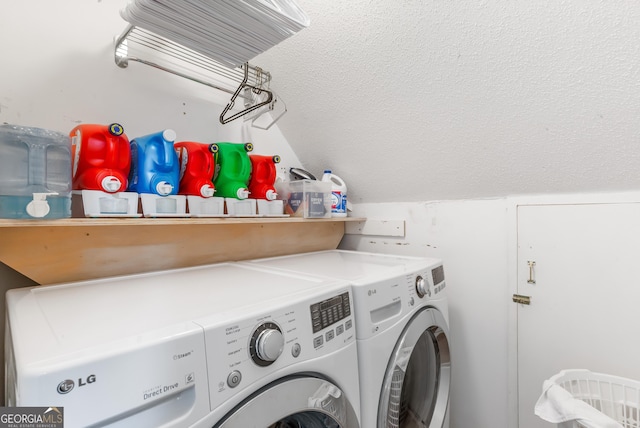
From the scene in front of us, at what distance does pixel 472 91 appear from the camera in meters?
1.32

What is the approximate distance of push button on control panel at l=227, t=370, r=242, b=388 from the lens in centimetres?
68

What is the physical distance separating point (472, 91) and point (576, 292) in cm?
100

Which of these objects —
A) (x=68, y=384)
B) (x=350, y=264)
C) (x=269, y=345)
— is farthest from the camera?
(x=350, y=264)

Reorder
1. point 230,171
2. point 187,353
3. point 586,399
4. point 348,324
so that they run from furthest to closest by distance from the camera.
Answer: point 230,171 → point 586,399 → point 348,324 → point 187,353

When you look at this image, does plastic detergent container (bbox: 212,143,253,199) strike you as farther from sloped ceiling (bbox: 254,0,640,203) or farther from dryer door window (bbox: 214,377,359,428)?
dryer door window (bbox: 214,377,359,428)

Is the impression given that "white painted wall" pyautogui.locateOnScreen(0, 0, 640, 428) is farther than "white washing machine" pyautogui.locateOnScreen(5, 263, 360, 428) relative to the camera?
Yes

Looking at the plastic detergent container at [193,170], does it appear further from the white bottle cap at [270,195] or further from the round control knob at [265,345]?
the round control knob at [265,345]

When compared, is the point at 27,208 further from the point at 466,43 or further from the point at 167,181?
the point at 466,43

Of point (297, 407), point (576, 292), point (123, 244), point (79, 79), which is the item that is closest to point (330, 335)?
point (297, 407)

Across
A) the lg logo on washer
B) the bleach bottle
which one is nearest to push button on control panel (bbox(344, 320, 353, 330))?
the lg logo on washer

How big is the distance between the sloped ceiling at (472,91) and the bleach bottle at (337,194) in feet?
0.61

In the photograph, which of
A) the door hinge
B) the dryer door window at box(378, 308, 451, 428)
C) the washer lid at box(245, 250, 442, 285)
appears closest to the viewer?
the washer lid at box(245, 250, 442, 285)

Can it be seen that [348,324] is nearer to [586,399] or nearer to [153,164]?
[153,164]

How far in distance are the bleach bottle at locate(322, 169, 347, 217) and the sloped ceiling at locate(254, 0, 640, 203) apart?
19 cm
